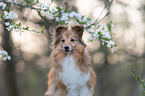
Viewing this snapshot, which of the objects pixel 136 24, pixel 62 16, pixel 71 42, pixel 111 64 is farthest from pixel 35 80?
pixel 71 42

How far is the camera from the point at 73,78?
20.2 feet

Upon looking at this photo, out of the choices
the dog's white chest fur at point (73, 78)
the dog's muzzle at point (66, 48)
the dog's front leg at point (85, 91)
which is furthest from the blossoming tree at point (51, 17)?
the dog's front leg at point (85, 91)

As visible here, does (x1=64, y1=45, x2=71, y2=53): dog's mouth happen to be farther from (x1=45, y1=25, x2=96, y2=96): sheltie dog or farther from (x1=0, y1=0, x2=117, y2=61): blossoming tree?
(x1=0, y1=0, x2=117, y2=61): blossoming tree

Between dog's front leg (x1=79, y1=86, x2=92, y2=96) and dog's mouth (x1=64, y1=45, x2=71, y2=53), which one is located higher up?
dog's mouth (x1=64, y1=45, x2=71, y2=53)

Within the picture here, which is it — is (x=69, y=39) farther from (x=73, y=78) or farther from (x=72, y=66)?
(x=73, y=78)

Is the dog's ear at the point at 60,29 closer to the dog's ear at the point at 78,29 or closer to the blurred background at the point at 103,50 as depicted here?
the dog's ear at the point at 78,29

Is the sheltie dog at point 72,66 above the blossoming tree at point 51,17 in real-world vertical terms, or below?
below

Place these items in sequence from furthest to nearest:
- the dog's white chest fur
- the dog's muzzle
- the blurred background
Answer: the blurred background, the dog's white chest fur, the dog's muzzle

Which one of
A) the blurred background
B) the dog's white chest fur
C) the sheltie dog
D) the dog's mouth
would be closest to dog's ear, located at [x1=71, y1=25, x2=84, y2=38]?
the sheltie dog

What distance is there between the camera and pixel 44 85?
27250 mm

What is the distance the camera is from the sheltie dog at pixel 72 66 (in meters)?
6.12

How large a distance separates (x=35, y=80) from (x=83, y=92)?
85.5 ft

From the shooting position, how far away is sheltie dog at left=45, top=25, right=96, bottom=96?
6125 mm

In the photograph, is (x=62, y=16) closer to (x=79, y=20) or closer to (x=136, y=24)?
(x=79, y=20)
